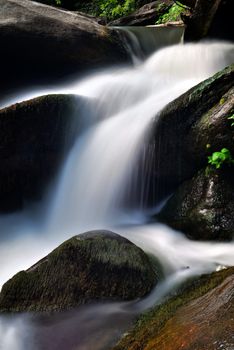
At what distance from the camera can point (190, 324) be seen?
7.43 feet

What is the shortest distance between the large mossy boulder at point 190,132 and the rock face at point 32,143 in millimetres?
1625

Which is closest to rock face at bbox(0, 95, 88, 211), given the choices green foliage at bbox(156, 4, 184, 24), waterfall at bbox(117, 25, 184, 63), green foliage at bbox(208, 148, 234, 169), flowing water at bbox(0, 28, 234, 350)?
flowing water at bbox(0, 28, 234, 350)

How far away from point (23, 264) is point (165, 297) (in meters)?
2.03

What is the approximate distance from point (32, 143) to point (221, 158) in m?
3.03

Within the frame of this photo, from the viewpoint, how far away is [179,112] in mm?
5410

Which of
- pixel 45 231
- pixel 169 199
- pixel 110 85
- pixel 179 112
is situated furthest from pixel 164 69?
pixel 45 231

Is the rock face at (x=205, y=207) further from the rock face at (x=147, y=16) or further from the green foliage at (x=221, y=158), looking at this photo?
the rock face at (x=147, y=16)

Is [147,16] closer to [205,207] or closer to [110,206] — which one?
[110,206]

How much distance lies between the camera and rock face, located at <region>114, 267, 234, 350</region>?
2.00 m

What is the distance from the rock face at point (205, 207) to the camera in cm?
468

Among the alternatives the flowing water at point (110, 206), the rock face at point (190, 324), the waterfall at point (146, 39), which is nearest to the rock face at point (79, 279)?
the flowing water at point (110, 206)

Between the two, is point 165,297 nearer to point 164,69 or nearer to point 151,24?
point 164,69

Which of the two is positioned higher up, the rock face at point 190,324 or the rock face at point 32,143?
the rock face at point 32,143

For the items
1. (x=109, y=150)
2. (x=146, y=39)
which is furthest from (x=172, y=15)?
(x=109, y=150)
